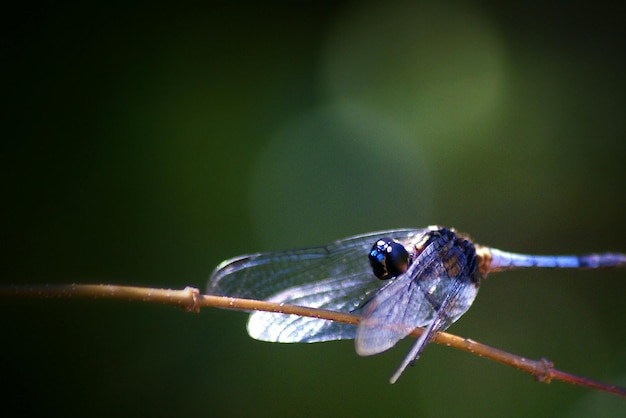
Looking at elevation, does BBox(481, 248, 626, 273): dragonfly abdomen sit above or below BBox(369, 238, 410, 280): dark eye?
below

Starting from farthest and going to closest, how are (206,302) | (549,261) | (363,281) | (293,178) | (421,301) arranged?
(293,178) < (549,261) < (363,281) < (421,301) < (206,302)

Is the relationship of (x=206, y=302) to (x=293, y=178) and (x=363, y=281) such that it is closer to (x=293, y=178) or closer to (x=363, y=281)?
(x=363, y=281)

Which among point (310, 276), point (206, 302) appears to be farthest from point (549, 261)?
point (206, 302)

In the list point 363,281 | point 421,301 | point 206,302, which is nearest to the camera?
point 206,302

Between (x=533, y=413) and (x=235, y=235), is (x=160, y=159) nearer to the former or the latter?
(x=235, y=235)

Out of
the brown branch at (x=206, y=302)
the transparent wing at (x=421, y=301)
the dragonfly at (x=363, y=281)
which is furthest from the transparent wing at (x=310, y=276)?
the brown branch at (x=206, y=302)

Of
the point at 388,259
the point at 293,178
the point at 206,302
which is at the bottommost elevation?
the point at 388,259

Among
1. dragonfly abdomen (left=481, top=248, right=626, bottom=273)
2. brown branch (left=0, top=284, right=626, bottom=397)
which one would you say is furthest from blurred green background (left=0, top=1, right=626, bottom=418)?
brown branch (left=0, top=284, right=626, bottom=397)

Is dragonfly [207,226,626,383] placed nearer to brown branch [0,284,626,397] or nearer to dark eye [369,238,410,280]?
dark eye [369,238,410,280]
